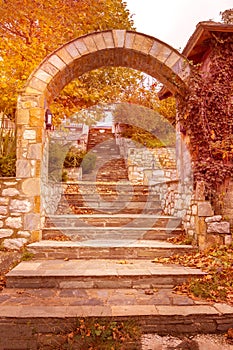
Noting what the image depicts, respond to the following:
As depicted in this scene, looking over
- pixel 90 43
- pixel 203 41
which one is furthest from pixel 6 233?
pixel 203 41

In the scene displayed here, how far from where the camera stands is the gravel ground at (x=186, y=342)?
3.11m

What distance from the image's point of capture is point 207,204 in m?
5.45

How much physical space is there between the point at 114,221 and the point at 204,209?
1.98m

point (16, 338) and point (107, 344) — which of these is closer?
point (107, 344)

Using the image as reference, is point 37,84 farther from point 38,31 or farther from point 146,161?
point 146,161

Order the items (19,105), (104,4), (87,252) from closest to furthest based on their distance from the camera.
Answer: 1. (87,252)
2. (19,105)
3. (104,4)

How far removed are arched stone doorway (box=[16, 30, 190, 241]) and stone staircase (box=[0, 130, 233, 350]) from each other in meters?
0.88

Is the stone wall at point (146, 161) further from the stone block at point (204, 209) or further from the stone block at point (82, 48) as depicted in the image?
the stone block at point (82, 48)

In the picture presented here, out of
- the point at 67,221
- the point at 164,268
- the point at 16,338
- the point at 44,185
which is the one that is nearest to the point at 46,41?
the point at 44,185

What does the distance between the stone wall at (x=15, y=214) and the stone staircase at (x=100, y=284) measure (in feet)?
1.18

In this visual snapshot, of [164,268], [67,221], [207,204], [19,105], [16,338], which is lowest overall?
[16,338]

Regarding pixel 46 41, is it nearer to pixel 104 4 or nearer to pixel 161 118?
pixel 104 4

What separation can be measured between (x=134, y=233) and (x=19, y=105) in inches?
129

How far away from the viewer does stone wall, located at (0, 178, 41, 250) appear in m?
5.56
